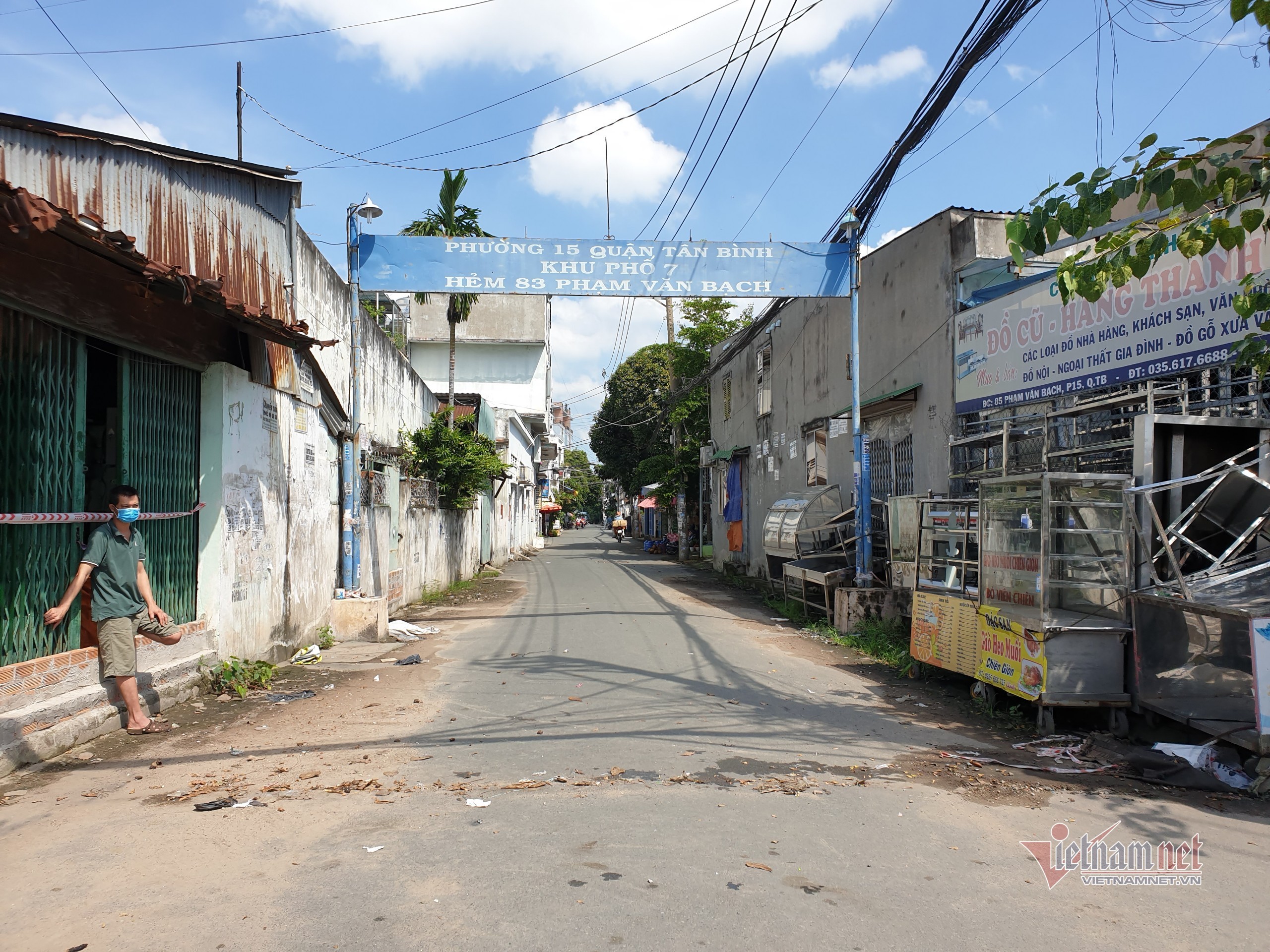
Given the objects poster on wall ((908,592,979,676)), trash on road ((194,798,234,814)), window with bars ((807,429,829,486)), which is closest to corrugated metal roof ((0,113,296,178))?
trash on road ((194,798,234,814))

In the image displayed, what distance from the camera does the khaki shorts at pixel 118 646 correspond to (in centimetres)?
587

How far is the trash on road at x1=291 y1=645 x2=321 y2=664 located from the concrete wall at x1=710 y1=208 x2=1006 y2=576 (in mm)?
8494

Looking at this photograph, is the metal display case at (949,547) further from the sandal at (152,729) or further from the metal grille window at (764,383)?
the metal grille window at (764,383)

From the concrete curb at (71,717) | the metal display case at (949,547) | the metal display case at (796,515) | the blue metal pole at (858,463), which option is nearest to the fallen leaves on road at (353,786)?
the concrete curb at (71,717)

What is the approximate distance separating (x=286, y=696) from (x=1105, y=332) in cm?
879

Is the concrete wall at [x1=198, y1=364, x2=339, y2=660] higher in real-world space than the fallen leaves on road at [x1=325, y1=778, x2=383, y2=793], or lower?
higher

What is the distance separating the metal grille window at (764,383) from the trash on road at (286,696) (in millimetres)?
14508

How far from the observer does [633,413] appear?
1710 inches

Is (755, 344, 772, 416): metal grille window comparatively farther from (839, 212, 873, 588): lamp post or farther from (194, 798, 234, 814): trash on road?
(194, 798, 234, 814): trash on road

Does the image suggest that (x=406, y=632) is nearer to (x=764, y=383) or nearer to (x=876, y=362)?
(x=876, y=362)

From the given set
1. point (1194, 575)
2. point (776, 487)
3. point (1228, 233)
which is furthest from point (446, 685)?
point (776, 487)

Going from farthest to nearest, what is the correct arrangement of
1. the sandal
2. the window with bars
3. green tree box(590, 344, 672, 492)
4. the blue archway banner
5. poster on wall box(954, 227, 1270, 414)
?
green tree box(590, 344, 672, 492) < the window with bars < the blue archway banner < poster on wall box(954, 227, 1270, 414) < the sandal

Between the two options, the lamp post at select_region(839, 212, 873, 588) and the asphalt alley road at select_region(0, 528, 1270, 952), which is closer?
the asphalt alley road at select_region(0, 528, 1270, 952)

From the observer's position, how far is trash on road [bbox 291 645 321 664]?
30.2 ft
